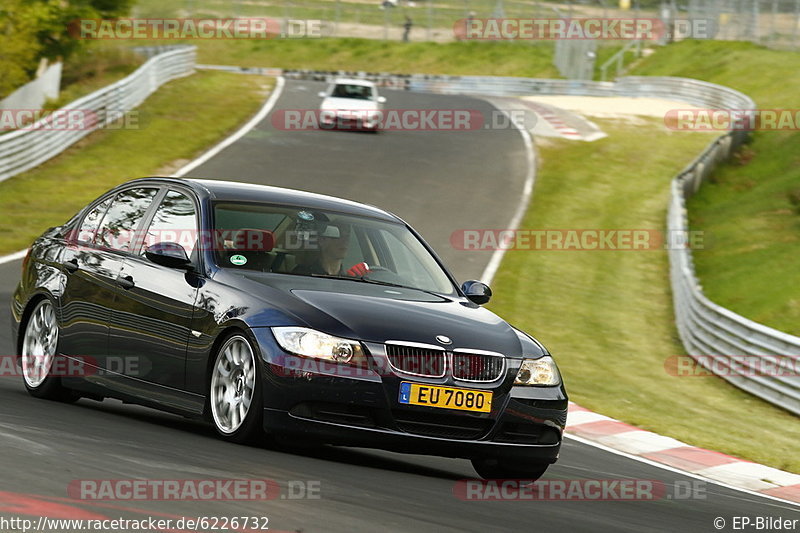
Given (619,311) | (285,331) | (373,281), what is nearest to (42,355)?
(373,281)

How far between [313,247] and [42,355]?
88.6 inches

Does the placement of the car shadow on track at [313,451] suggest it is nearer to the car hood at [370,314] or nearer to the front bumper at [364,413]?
the front bumper at [364,413]

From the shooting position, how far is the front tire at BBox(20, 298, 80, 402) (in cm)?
906

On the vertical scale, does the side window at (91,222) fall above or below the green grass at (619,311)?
above

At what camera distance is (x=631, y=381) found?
15703mm

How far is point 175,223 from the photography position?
27.9 ft

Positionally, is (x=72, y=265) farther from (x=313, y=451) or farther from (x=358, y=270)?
(x=313, y=451)

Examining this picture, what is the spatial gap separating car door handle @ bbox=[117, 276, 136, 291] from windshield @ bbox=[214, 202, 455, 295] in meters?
0.65

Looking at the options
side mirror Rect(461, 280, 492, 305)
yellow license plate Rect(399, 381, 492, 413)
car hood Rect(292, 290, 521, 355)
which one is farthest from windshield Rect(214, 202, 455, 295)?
yellow license plate Rect(399, 381, 492, 413)

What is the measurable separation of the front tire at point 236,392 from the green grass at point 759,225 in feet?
41.9

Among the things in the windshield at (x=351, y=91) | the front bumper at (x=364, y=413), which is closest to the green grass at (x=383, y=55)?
the windshield at (x=351, y=91)

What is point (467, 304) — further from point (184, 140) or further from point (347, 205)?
point (184, 140)

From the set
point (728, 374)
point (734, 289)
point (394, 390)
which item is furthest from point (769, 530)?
point (734, 289)

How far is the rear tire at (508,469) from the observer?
7672mm
